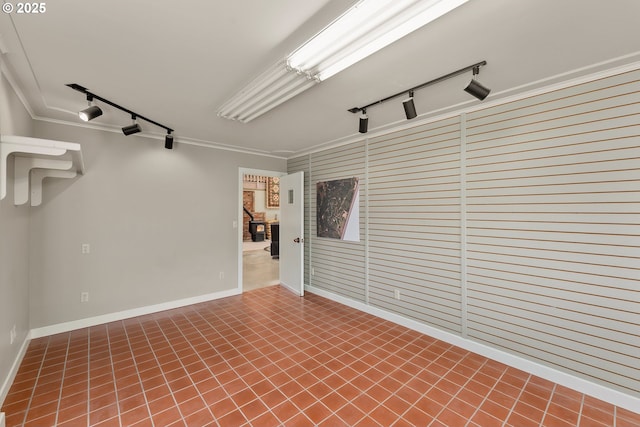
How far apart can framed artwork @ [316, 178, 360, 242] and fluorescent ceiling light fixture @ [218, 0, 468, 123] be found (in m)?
2.03

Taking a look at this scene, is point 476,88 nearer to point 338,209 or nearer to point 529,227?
point 529,227

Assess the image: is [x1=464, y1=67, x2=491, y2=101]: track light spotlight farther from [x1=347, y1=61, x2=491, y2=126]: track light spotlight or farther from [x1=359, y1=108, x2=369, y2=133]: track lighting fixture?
[x1=359, y1=108, x2=369, y2=133]: track lighting fixture

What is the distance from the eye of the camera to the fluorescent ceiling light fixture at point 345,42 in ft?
4.52

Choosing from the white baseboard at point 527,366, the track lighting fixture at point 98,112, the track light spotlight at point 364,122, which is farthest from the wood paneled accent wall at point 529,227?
the track lighting fixture at point 98,112

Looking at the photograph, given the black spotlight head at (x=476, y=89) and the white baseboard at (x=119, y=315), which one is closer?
the black spotlight head at (x=476, y=89)

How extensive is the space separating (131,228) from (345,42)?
12.1ft

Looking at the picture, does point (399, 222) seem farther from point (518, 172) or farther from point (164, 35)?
point (164, 35)

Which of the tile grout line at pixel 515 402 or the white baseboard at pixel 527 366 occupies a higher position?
the white baseboard at pixel 527 366

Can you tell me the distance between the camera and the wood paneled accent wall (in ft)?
6.72

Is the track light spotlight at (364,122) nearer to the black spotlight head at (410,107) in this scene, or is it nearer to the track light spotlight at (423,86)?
the track light spotlight at (423,86)

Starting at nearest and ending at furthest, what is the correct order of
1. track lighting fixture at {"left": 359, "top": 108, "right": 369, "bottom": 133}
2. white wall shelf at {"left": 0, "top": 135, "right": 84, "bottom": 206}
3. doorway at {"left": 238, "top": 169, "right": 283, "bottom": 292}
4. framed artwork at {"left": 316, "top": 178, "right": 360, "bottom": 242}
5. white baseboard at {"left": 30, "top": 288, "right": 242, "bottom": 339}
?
white wall shelf at {"left": 0, "top": 135, "right": 84, "bottom": 206} < track lighting fixture at {"left": 359, "top": 108, "right": 369, "bottom": 133} < white baseboard at {"left": 30, "top": 288, "right": 242, "bottom": 339} < framed artwork at {"left": 316, "top": 178, "right": 360, "bottom": 242} < doorway at {"left": 238, "top": 169, "right": 283, "bottom": 292}

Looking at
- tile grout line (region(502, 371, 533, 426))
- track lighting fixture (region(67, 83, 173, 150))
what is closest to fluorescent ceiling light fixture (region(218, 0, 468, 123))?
track lighting fixture (region(67, 83, 173, 150))

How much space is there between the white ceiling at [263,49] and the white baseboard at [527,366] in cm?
253

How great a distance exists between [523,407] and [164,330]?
3746 millimetres
